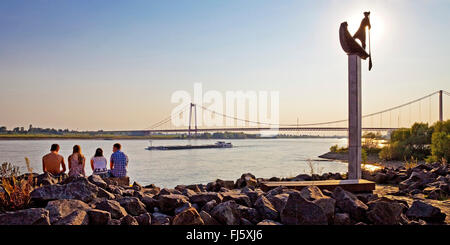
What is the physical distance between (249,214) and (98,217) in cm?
136

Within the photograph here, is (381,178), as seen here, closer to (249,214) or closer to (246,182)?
(246,182)

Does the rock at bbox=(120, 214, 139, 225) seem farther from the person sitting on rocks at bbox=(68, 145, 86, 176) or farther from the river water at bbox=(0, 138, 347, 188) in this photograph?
the river water at bbox=(0, 138, 347, 188)

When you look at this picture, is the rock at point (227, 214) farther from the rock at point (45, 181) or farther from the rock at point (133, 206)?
the rock at point (45, 181)

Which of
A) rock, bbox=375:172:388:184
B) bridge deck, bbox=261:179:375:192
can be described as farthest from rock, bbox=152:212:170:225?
rock, bbox=375:172:388:184

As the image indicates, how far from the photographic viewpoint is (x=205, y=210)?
150 inches

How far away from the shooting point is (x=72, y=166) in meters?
6.72

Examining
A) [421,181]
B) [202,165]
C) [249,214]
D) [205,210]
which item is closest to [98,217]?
[205,210]

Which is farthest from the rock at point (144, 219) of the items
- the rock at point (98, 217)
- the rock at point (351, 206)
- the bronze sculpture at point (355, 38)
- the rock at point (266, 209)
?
the bronze sculpture at point (355, 38)

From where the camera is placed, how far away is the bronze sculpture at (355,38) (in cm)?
659

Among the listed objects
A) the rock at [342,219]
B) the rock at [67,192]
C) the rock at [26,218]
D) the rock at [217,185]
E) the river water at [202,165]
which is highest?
the rock at [67,192]

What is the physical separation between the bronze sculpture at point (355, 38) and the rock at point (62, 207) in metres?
4.94

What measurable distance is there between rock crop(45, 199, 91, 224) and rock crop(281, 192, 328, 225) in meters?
1.75

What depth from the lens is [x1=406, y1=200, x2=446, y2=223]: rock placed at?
4195 mm
